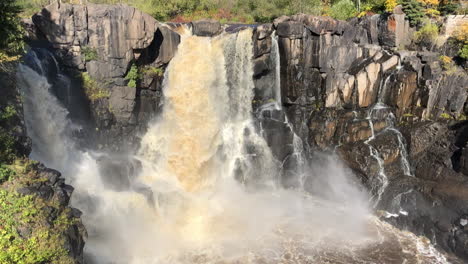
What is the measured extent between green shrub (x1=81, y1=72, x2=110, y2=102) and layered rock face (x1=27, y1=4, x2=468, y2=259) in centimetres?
21

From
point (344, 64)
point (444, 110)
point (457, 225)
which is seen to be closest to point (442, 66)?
point (444, 110)

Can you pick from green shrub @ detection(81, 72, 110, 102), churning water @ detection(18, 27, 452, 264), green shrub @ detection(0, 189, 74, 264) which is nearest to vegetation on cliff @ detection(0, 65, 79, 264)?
green shrub @ detection(0, 189, 74, 264)

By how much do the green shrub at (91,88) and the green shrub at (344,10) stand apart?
939 inches

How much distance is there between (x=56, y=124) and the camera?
22.1m

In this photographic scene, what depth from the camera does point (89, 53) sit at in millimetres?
23203

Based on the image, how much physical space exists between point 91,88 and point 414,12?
80.8 feet

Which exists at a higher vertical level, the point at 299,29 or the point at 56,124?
the point at 299,29

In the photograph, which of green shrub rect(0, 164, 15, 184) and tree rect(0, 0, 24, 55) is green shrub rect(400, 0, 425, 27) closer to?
tree rect(0, 0, 24, 55)

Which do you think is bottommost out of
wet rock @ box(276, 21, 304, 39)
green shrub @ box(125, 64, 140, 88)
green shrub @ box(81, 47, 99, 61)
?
green shrub @ box(125, 64, 140, 88)

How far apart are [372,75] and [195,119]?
1293 cm

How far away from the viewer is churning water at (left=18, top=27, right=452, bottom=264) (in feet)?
64.4

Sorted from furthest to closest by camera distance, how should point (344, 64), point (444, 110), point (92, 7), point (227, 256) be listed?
point (344, 64) → point (444, 110) → point (92, 7) → point (227, 256)

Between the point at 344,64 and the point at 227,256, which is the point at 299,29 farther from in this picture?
the point at 227,256

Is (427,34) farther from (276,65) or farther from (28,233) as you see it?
(28,233)
